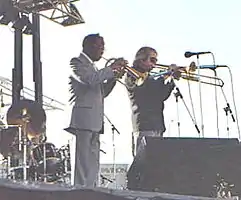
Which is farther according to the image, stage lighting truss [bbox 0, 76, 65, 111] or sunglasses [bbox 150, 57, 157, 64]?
stage lighting truss [bbox 0, 76, 65, 111]

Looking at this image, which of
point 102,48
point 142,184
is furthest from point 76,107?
point 142,184

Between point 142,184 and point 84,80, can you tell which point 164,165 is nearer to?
point 142,184

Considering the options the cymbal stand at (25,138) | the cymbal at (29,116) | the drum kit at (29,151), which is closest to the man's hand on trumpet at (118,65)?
the cymbal stand at (25,138)

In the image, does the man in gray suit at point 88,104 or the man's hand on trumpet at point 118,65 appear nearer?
the man in gray suit at point 88,104

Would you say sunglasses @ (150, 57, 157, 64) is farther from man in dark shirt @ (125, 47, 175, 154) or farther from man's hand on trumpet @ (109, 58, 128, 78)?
man's hand on trumpet @ (109, 58, 128, 78)

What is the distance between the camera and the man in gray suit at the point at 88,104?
8.64ft

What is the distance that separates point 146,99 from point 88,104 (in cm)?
57

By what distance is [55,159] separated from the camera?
602cm

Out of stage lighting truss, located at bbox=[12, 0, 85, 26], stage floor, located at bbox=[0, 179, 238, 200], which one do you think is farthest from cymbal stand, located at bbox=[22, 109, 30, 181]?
stage floor, located at bbox=[0, 179, 238, 200]

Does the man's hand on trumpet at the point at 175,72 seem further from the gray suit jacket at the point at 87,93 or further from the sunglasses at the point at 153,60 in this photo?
the gray suit jacket at the point at 87,93

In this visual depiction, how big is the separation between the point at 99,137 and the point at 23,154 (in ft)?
10.3

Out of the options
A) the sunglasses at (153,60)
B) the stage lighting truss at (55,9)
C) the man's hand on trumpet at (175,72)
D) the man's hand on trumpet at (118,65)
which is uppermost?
the stage lighting truss at (55,9)

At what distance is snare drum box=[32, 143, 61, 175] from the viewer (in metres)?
5.70

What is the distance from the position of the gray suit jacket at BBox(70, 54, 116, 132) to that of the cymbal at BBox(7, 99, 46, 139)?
3.71 m
